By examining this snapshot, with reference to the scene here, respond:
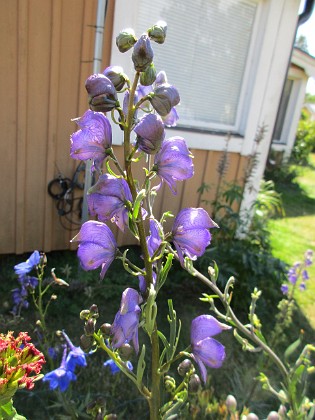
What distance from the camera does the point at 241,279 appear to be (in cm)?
355

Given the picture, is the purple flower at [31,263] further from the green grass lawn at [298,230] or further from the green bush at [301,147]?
the green bush at [301,147]

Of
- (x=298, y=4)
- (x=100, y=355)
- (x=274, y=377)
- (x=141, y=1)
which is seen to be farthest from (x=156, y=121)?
(x=298, y=4)

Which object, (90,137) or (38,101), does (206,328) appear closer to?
(90,137)

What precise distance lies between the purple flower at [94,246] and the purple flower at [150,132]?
232 millimetres

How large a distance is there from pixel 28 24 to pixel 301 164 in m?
12.2

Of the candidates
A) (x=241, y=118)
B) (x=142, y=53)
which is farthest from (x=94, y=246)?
(x=241, y=118)

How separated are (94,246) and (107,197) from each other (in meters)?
0.13

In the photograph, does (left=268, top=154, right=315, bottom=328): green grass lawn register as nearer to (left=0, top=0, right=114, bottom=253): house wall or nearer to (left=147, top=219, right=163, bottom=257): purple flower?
(left=0, top=0, right=114, bottom=253): house wall

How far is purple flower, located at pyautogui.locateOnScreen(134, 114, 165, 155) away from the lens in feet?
2.91

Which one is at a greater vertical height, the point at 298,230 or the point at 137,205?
the point at 137,205

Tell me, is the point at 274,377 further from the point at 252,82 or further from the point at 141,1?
the point at 141,1

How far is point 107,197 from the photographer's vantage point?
2.96 ft

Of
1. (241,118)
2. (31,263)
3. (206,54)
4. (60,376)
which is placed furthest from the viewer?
(241,118)

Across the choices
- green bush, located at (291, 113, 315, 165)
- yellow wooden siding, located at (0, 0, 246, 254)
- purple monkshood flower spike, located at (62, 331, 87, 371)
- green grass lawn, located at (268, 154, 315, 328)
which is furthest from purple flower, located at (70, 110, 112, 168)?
green bush, located at (291, 113, 315, 165)
